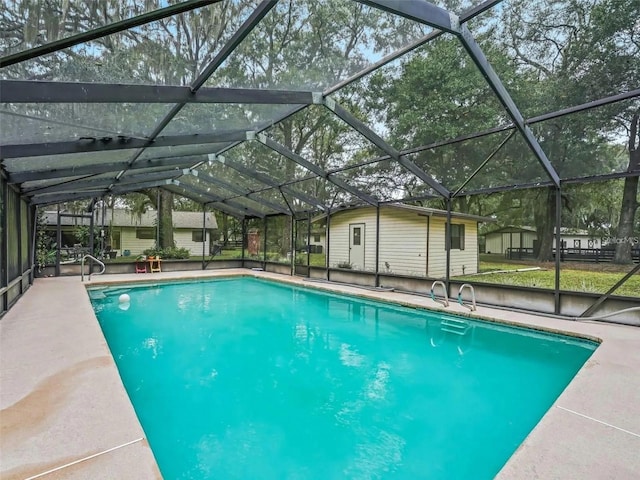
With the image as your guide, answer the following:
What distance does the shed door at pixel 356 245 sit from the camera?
1162 centimetres

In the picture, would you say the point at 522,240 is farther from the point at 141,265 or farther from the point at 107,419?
the point at 141,265

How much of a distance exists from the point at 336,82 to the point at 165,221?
12592mm

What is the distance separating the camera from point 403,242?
1072 cm

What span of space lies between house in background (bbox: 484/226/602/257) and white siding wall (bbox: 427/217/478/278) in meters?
1.57

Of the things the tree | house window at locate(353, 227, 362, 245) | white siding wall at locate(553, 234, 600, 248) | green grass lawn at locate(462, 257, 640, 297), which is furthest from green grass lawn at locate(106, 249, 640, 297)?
the tree

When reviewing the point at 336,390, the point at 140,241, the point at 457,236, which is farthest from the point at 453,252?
the point at 140,241

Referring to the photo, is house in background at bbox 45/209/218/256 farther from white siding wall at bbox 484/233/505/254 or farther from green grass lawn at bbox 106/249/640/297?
white siding wall at bbox 484/233/505/254

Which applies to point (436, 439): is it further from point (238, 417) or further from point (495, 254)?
point (495, 254)

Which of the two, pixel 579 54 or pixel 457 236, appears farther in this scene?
pixel 457 236

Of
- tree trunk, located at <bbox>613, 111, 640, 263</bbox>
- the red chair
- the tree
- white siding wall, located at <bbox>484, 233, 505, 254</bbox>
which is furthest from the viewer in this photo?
white siding wall, located at <bbox>484, 233, 505, 254</bbox>

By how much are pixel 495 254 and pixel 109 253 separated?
55.7 feet

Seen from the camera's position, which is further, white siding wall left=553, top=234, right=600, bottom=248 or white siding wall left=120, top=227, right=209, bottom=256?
white siding wall left=120, top=227, right=209, bottom=256

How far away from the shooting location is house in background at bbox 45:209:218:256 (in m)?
17.8

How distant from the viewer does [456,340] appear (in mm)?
5770
